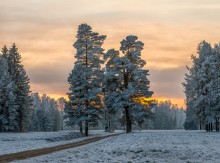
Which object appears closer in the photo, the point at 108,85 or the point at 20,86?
the point at 108,85

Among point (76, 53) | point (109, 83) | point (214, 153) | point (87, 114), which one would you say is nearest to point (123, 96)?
point (109, 83)

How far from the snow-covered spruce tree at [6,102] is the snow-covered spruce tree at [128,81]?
2568 cm

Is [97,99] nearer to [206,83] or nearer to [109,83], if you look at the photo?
[109,83]

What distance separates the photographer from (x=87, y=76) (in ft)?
194

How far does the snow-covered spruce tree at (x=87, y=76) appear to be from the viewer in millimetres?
58094

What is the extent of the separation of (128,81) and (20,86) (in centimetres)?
3065

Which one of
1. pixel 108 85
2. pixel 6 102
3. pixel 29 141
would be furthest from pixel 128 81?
pixel 6 102

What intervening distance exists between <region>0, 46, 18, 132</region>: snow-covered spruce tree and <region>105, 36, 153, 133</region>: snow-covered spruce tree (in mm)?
25681

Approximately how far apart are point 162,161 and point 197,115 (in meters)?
42.6

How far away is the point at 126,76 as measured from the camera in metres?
56.7

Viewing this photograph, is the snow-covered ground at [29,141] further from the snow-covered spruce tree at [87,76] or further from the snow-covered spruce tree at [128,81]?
the snow-covered spruce tree at [128,81]

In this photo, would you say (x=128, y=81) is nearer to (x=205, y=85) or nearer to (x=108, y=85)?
(x=108, y=85)

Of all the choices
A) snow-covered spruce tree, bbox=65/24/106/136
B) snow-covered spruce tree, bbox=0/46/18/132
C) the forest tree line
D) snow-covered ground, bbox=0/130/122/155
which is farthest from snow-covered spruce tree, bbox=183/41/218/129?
snow-covered spruce tree, bbox=0/46/18/132

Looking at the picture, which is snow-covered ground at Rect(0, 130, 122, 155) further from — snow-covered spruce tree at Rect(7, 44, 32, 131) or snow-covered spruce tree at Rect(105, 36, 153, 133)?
snow-covered spruce tree at Rect(7, 44, 32, 131)
